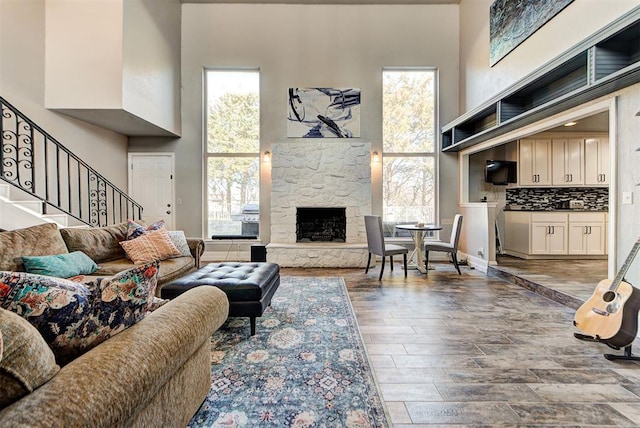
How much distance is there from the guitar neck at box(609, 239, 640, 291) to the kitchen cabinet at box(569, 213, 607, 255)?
379cm

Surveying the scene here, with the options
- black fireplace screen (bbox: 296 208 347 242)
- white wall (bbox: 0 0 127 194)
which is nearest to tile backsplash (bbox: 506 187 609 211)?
black fireplace screen (bbox: 296 208 347 242)

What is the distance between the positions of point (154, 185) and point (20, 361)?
580 centimetres

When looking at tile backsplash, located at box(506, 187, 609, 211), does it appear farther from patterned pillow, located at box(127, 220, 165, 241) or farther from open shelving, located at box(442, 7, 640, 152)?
patterned pillow, located at box(127, 220, 165, 241)

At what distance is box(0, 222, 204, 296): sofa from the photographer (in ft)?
7.69

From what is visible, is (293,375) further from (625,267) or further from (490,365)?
(625,267)

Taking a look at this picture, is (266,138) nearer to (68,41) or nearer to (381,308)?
(68,41)

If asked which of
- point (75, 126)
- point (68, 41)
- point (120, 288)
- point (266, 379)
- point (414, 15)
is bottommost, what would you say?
point (266, 379)

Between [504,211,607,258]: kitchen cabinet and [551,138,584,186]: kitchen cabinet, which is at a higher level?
[551,138,584,186]: kitchen cabinet

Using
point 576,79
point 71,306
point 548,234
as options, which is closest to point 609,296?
point 576,79

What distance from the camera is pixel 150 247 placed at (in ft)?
11.0

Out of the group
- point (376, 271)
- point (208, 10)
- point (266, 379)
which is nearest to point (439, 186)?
point (376, 271)

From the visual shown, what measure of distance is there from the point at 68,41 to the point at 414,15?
18.9 feet

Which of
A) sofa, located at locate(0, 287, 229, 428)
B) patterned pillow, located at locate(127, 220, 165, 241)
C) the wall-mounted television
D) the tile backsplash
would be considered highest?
the wall-mounted television

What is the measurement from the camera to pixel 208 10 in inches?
229
